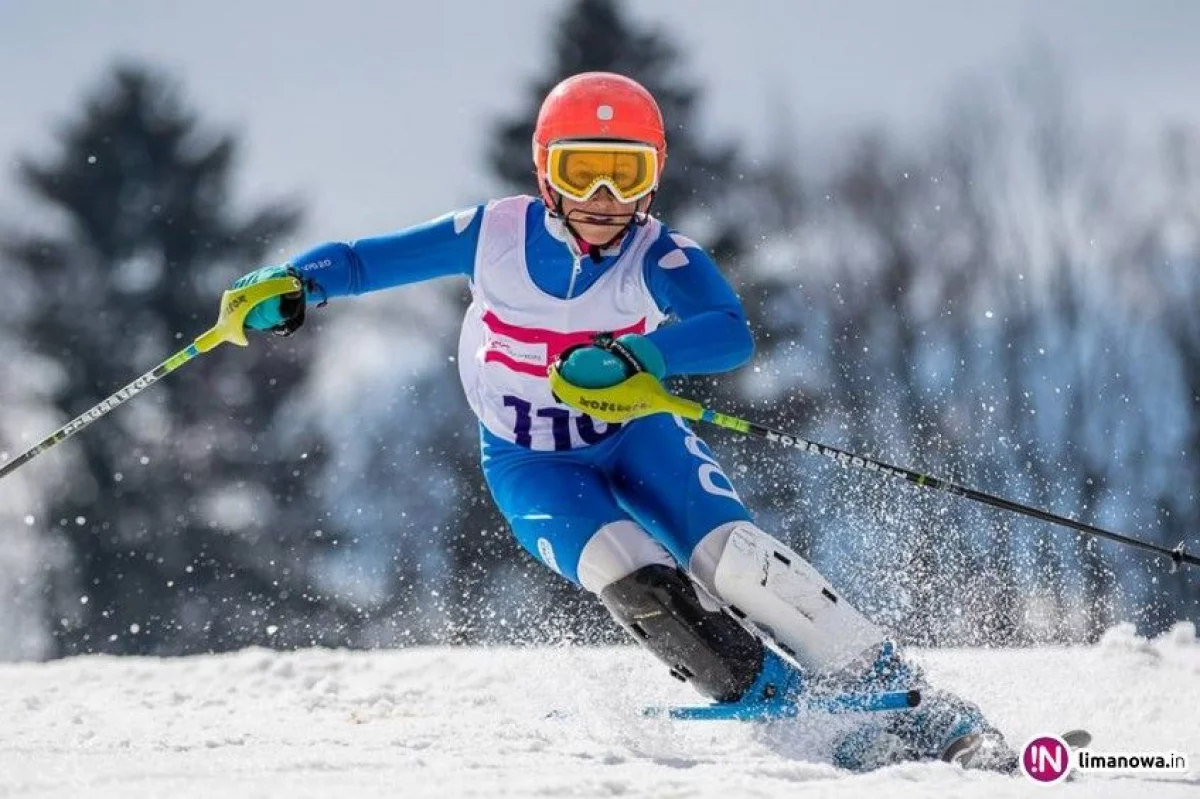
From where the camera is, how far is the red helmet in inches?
215

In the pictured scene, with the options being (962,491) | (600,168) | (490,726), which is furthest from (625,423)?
(490,726)

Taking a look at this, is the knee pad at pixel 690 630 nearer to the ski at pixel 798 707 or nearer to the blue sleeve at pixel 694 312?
the ski at pixel 798 707

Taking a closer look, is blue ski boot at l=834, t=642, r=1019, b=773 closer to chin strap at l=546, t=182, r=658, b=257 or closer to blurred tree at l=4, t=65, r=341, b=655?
chin strap at l=546, t=182, r=658, b=257

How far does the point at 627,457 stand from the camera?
564 centimetres

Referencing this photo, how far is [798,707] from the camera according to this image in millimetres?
5016

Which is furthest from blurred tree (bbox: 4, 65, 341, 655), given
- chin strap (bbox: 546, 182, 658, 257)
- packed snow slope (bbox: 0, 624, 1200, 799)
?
chin strap (bbox: 546, 182, 658, 257)

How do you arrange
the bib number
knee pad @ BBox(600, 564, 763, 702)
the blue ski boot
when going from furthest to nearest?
the bib number → knee pad @ BBox(600, 564, 763, 702) → the blue ski boot

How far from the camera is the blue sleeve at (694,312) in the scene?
5.20 metres

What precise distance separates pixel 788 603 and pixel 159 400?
20.6 m

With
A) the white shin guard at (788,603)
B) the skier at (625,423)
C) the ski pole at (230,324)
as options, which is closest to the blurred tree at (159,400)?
the ski pole at (230,324)

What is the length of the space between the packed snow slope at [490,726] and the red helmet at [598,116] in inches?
71.9

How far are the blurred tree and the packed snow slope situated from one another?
52.9 ft

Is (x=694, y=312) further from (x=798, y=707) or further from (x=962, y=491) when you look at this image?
(x=798, y=707)

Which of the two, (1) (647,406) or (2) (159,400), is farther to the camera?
(2) (159,400)
